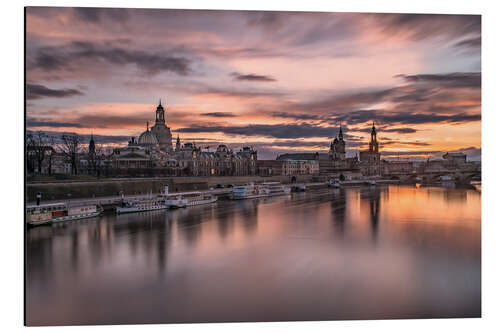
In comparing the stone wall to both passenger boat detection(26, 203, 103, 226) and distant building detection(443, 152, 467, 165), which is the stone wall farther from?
distant building detection(443, 152, 467, 165)

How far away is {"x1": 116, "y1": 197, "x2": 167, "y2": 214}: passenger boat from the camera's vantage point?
50.4 feet

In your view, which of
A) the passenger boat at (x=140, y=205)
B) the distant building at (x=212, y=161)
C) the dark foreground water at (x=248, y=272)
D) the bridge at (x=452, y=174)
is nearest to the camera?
the dark foreground water at (x=248, y=272)

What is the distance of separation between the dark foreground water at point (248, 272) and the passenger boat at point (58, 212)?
41 centimetres

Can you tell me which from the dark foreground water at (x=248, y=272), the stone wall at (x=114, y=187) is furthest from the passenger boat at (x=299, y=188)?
the dark foreground water at (x=248, y=272)

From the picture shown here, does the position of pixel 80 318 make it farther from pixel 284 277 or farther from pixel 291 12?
pixel 291 12

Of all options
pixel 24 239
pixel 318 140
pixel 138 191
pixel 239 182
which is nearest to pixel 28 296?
pixel 24 239

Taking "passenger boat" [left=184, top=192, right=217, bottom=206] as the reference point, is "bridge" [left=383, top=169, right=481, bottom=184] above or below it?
above

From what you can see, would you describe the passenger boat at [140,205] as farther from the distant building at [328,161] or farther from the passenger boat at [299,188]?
the distant building at [328,161]

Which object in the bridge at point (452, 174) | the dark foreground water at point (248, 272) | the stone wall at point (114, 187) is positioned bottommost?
the dark foreground water at point (248, 272)

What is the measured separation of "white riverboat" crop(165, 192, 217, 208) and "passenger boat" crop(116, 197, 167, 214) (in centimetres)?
35

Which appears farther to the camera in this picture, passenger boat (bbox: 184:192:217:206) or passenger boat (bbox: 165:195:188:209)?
passenger boat (bbox: 184:192:217:206)

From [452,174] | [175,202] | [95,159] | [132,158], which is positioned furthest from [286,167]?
[452,174]

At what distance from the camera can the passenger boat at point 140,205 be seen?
50.4 ft

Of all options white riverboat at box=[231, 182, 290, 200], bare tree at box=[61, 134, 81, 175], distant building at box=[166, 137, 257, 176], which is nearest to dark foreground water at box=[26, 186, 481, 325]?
bare tree at box=[61, 134, 81, 175]
